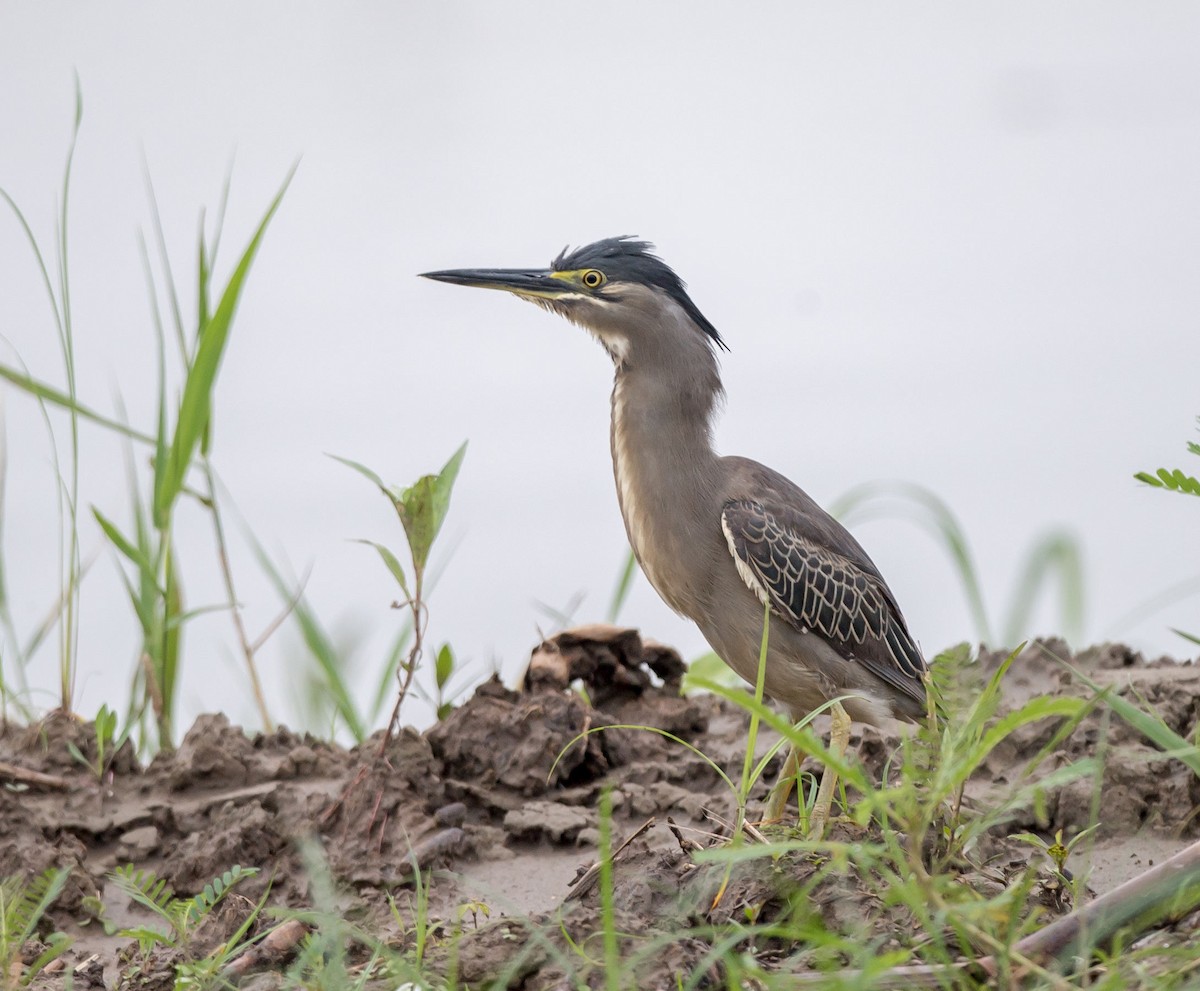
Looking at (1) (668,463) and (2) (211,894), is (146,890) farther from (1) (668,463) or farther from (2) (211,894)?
(1) (668,463)

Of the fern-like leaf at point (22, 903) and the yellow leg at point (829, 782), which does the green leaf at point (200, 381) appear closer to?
the fern-like leaf at point (22, 903)

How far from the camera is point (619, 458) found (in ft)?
14.0

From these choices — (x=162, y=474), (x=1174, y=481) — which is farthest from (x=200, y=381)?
(x=1174, y=481)

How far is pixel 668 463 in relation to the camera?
163 inches

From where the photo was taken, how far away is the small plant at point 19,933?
2.66 meters

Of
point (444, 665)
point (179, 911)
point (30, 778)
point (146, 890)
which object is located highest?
point (444, 665)

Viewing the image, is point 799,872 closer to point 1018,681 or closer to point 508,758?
point 508,758

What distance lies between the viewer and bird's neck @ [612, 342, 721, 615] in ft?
13.4

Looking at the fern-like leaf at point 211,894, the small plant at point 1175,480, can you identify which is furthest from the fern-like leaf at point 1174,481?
the fern-like leaf at point 211,894

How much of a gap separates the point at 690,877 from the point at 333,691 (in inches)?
89.5

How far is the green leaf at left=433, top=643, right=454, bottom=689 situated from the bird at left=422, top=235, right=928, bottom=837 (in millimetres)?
714

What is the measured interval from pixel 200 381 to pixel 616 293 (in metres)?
1.37

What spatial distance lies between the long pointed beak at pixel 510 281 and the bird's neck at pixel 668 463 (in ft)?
1.11

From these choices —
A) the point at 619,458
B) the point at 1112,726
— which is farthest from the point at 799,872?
the point at 619,458
